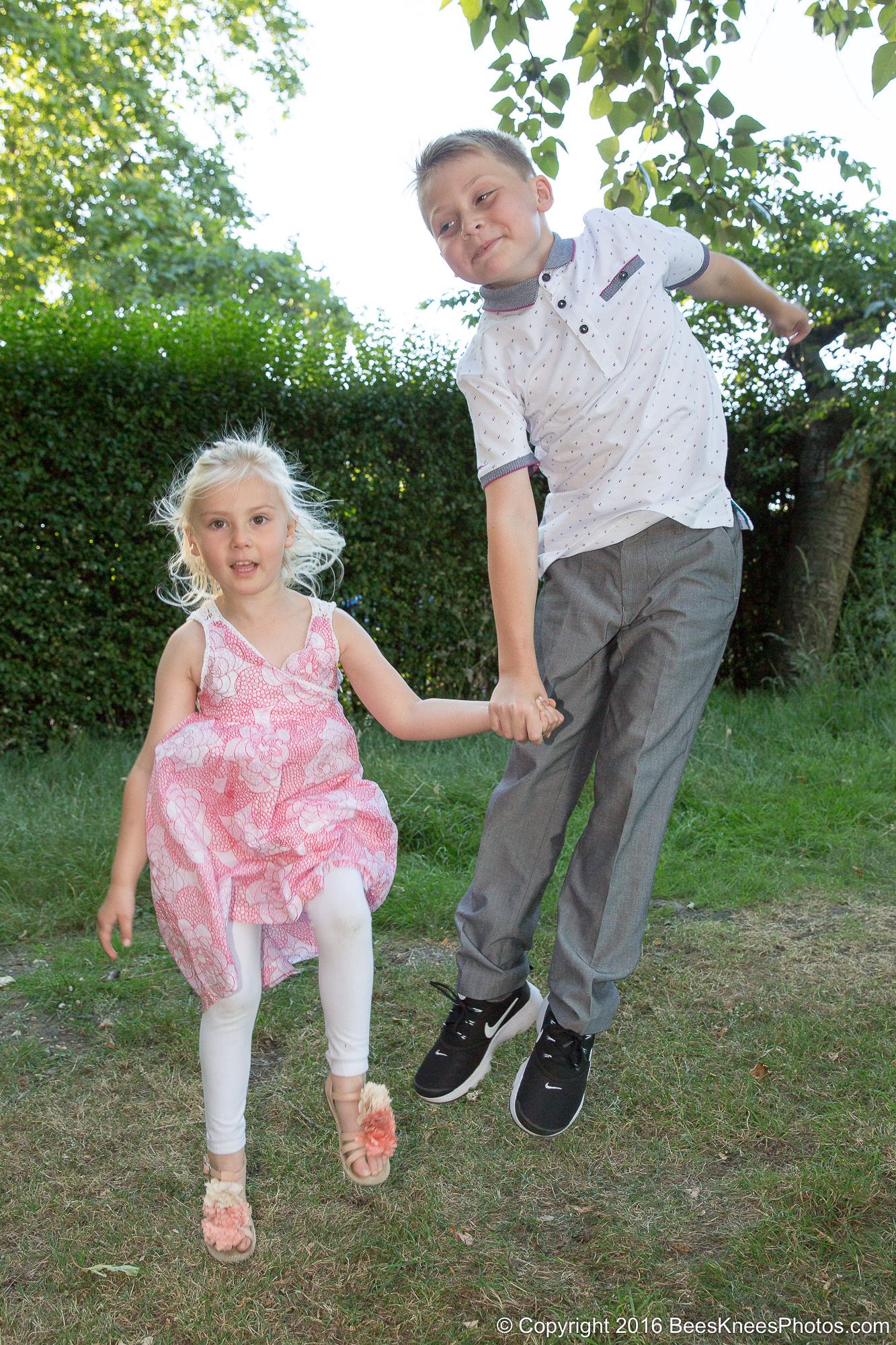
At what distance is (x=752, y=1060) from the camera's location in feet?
8.84

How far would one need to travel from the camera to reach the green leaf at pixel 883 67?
280 cm

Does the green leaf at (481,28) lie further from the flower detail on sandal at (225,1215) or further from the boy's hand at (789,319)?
the flower detail on sandal at (225,1215)

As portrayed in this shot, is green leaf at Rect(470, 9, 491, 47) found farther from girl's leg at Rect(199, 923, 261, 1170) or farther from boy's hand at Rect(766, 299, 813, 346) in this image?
girl's leg at Rect(199, 923, 261, 1170)

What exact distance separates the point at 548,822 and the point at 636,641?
460 mm

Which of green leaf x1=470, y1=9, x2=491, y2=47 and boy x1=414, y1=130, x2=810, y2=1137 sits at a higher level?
green leaf x1=470, y1=9, x2=491, y2=47

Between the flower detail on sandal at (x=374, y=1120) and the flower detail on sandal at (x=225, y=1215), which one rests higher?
the flower detail on sandal at (x=374, y=1120)

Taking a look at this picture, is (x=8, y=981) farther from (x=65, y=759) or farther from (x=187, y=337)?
(x=187, y=337)

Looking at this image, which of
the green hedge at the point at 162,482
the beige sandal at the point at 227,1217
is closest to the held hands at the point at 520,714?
the beige sandal at the point at 227,1217

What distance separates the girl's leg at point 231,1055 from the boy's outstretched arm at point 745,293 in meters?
1.86

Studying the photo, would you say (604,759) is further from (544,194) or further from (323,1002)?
(544,194)

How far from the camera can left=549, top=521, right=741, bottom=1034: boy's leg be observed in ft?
7.85

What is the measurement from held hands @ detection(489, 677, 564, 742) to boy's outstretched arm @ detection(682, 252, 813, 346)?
1150mm

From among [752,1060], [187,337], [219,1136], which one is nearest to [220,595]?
[219,1136]

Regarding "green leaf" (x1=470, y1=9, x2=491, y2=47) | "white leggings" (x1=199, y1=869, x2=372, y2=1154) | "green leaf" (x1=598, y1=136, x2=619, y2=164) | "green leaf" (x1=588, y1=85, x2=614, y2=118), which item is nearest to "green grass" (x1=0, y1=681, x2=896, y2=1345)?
"white leggings" (x1=199, y1=869, x2=372, y2=1154)
